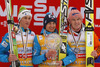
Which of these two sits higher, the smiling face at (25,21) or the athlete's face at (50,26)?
the smiling face at (25,21)

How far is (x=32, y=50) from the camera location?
3.00 m

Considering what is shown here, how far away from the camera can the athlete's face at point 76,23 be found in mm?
2963

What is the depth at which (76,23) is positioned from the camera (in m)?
2.96

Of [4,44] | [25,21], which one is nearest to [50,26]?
[25,21]

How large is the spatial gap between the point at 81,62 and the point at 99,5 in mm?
1276

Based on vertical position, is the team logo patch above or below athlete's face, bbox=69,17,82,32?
below

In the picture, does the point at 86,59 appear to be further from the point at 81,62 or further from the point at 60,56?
the point at 60,56

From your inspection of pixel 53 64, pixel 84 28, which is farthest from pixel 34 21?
pixel 53 64

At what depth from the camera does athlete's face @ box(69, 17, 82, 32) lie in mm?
2963

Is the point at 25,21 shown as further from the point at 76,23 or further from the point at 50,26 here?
the point at 76,23

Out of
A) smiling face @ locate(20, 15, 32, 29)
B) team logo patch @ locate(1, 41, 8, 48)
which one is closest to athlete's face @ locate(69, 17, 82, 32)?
smiling face @ locate(20, 15, 32, 29)

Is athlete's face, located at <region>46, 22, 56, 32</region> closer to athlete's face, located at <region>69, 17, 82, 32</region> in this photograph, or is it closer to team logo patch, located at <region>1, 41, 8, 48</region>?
athlete's face, located at <region>69, 17, 82, 32</region>

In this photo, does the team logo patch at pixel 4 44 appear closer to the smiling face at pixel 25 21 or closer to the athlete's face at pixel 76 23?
the smiling face at pixel 25 21

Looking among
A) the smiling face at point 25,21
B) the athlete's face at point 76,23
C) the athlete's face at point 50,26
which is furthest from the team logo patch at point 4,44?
the athlete's face at point 76,23
